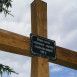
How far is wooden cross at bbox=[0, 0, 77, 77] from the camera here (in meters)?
3.52

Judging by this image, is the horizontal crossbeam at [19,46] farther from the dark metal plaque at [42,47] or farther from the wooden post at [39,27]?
the wooden post at [39,27]

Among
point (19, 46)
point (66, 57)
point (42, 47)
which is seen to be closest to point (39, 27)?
point (42, 47)

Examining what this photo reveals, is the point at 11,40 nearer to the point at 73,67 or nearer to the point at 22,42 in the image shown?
the point at 22,42

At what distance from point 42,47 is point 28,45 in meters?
0.24

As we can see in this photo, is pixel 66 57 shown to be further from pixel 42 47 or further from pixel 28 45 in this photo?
pixel 28 45

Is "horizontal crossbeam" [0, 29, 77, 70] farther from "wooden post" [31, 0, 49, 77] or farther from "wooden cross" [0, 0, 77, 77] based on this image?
"wooden post" [31, 0, 49, 77]

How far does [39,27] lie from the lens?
3955 mm

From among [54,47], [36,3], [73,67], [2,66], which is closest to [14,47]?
[54,47]

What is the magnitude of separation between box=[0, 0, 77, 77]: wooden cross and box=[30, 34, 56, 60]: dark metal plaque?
0.22 feet

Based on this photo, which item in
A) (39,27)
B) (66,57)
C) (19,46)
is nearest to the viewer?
(19,46)

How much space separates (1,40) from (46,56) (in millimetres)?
793

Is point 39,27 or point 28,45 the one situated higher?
point 39,27

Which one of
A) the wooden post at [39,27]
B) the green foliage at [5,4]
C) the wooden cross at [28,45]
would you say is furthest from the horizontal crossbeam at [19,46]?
the green foliage at [5,4]

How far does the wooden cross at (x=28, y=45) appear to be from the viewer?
352 cm
